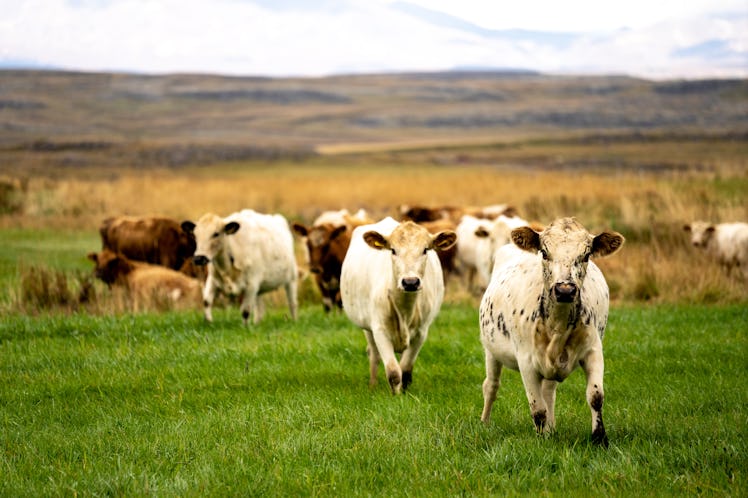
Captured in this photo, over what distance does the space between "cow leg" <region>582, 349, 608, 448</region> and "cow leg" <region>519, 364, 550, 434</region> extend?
0.41 metres

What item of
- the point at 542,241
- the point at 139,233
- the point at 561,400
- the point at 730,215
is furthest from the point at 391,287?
the point at 730,215

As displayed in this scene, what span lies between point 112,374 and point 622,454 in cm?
594

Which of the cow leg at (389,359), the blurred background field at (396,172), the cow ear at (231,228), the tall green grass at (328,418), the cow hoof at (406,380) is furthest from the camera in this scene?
the blurred background field at (396,172)

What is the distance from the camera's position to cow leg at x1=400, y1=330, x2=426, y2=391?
10.2 m

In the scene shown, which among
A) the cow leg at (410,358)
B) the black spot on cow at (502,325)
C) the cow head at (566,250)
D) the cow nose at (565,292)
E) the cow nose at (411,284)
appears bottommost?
the cow leg at (410,358)

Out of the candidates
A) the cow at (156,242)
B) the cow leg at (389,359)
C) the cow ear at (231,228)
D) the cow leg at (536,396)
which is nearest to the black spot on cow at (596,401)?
the cow leg at (536,396)

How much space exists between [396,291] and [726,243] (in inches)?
520

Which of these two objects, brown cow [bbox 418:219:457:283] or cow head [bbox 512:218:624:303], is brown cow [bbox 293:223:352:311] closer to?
brown cow [bbox 418:219:457:283]

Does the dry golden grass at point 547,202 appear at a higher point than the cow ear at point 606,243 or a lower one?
lower

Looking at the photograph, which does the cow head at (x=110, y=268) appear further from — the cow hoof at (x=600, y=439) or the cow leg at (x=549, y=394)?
the cow hoof at (x=600, y=439)

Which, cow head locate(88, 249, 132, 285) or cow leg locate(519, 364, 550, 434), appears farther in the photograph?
cow head locate(88, 249, 132, 285)

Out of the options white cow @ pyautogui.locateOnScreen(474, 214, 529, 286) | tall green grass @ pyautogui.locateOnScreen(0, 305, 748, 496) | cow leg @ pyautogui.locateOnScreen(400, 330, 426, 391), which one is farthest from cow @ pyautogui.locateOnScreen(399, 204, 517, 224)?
cow leg @ pyautogui.locateOnScreen(400, 330, 426, 391)

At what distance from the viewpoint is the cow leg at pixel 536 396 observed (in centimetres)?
756

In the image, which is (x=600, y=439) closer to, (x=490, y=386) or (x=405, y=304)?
(x=490, y=386)
